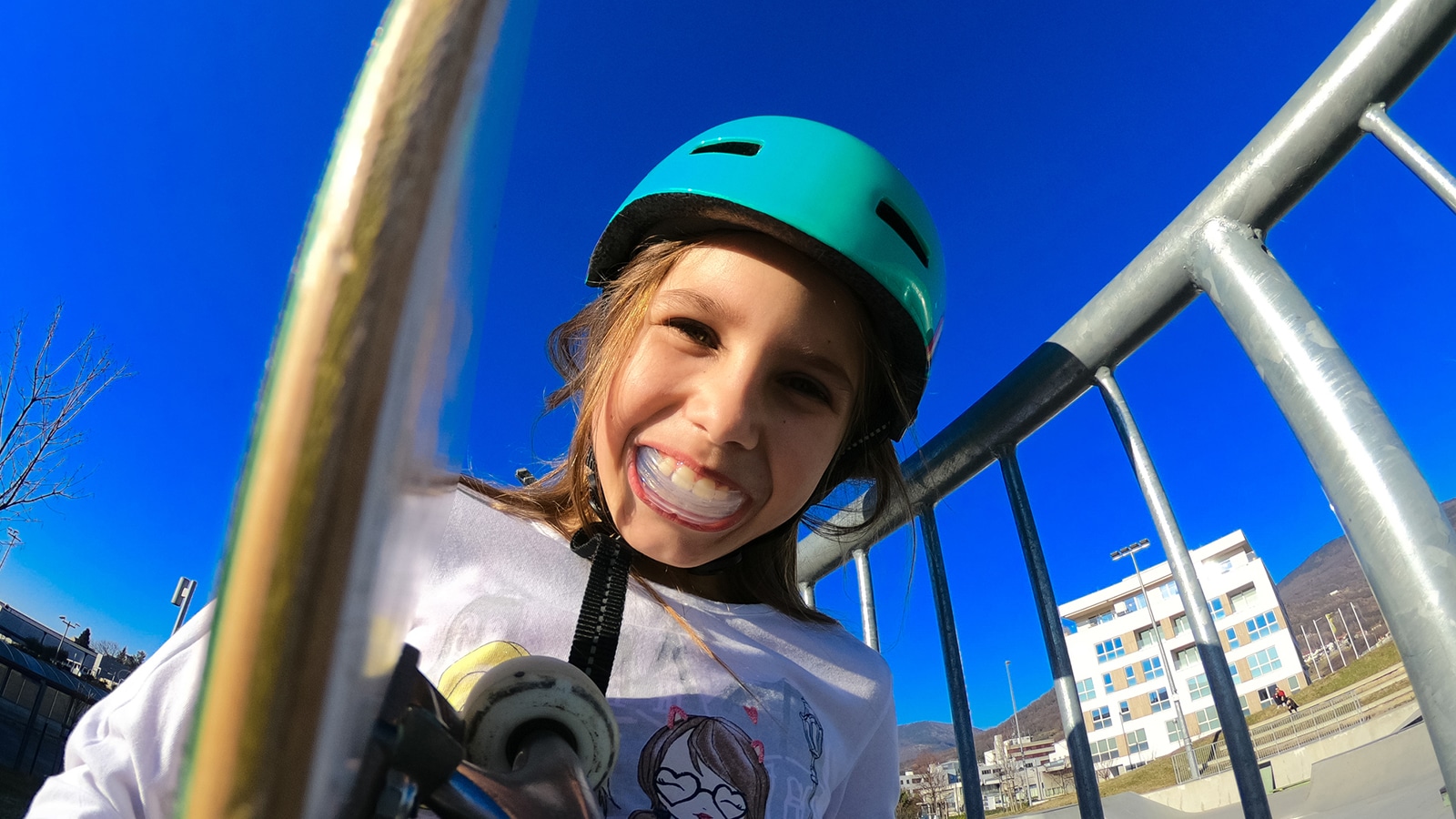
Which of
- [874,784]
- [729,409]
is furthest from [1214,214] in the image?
[874,784]

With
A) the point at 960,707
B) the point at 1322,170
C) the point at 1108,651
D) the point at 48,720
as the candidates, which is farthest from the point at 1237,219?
the point at 1108,651

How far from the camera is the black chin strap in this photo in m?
0.89

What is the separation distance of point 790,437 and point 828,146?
1.89 feet

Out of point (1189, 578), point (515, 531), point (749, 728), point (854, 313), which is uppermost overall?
point (854, 313)

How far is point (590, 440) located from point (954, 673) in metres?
0.82

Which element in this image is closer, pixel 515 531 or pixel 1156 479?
pixel 1156 479

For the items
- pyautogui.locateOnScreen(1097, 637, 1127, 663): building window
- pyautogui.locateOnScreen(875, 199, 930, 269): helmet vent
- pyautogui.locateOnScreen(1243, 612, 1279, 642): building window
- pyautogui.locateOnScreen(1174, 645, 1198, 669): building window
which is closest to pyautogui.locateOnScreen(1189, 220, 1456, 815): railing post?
pyautogui.locateOnScreen(875, 199, 930, 269): helmet vent

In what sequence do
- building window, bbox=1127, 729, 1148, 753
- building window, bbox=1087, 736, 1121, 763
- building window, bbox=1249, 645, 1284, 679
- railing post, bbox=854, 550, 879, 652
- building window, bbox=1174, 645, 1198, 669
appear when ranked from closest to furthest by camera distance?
railing post, bbox=854, 550, 879, 652 → building window, bbox=1174, 645, 1198, 669 → building window, bbox=1249, 645, 1284, 679 → building window, bbox=1127, 729, 1148, 753 → building window, bbox=1087, 736, 1121, 763

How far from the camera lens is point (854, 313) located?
1.30 metres

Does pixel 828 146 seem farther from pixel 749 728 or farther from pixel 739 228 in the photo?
pixel 749 728

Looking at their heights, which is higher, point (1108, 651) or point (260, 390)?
point (1108, 651)

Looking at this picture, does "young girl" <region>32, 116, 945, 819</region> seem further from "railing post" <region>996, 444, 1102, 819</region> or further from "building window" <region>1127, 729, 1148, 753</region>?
"building window" <region>1127, 729, 1148, 753</region>

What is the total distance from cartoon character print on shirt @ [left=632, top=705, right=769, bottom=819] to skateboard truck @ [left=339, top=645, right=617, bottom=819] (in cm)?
58

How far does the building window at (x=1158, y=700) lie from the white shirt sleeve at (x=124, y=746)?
161 feet
